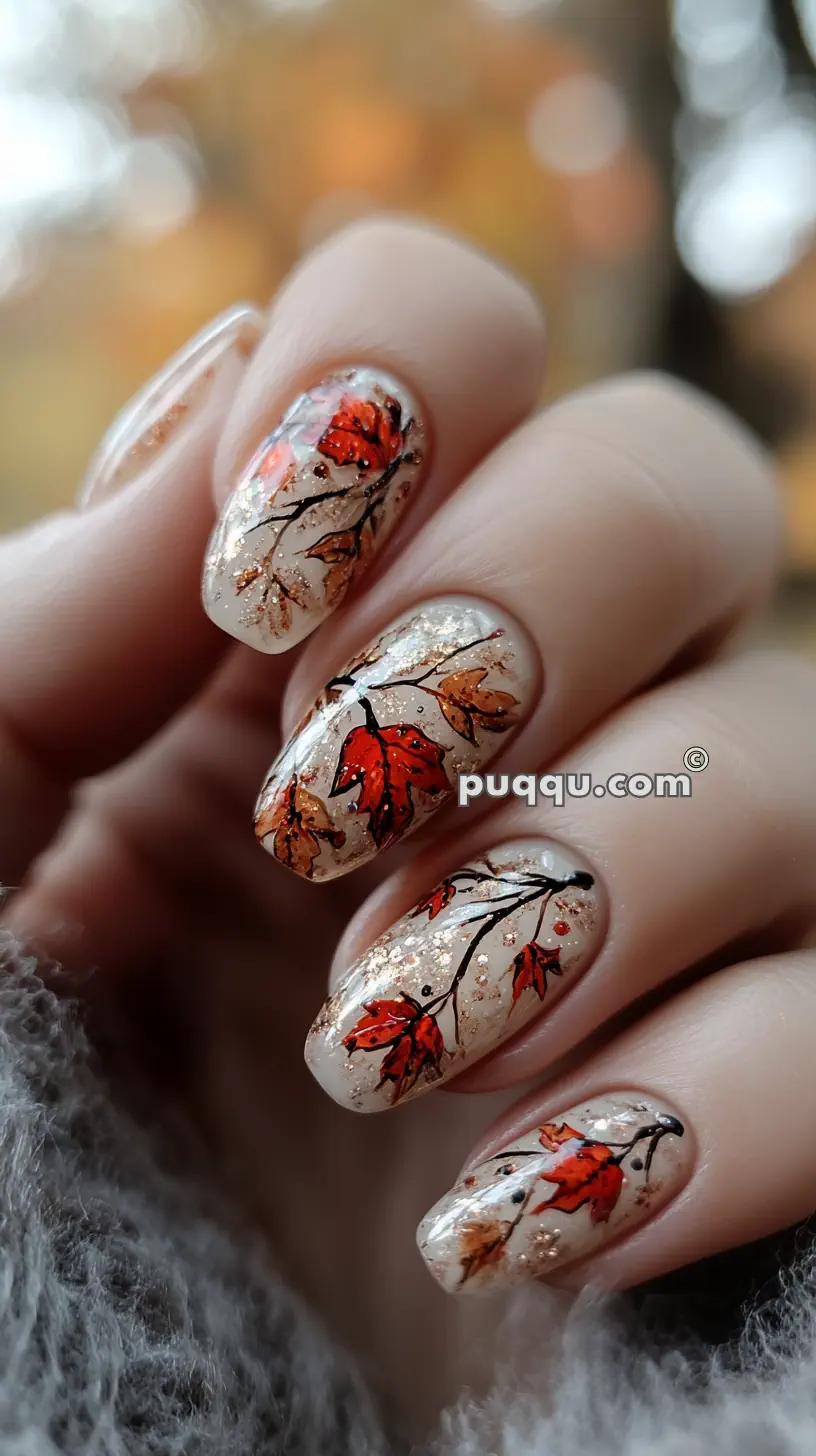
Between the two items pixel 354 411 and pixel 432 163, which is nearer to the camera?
pixel 354 411

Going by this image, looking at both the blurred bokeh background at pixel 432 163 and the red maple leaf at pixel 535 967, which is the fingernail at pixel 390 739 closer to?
the red maple leaf at pixel 535 967

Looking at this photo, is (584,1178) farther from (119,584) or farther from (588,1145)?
(119,584)

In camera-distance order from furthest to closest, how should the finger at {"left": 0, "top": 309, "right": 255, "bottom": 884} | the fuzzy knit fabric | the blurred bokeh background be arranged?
the blurred bokeh background, the finger at {"left": 0, "top": 309, "right": 255, "bottom": 884}, the fuzzy knit fabric

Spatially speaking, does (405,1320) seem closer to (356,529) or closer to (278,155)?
(356,529)

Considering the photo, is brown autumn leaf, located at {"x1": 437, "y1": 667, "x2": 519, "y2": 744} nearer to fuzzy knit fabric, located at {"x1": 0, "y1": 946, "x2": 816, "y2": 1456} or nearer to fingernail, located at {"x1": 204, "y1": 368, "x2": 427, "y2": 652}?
fingernail, located at {"x1": 204, "y1": 368, "x2": 427, "y2": 652}

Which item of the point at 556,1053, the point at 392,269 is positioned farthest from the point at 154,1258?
the point at 392,269

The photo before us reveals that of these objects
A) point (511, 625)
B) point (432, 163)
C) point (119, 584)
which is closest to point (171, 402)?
point (119, 584)

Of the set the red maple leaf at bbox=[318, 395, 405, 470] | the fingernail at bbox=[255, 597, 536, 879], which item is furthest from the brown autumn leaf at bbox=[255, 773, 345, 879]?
the red maple leaf at bbox=[318, 395, 405, 470]
